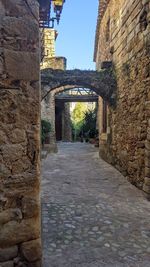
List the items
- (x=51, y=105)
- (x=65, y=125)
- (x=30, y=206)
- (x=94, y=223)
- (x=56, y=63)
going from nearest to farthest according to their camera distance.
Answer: (x=30, y=206)
(x=94, y=223)
(x=51, y=105)
(x=56, y=63)
(x=65, y=125)

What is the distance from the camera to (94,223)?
12.7 ft

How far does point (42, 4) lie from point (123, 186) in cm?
447

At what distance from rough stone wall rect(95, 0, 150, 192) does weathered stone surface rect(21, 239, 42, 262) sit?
3.59 m

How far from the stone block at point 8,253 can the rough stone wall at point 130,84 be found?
3.75 m

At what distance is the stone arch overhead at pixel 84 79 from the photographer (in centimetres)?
880

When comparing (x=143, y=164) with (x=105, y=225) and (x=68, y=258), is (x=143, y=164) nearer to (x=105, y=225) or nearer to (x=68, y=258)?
(x=105, y=225)

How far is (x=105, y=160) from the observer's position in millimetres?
9938

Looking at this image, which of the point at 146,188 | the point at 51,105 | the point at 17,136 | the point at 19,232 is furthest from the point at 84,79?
the point at 19,232

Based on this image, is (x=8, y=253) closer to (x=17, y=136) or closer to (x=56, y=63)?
(x=17, y=136)

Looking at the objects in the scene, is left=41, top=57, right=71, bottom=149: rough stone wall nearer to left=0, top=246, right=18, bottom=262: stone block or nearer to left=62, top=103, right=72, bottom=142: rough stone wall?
left=62, top=103, right=72, bottom=142: rough stone wall

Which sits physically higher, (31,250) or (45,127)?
(45,127)

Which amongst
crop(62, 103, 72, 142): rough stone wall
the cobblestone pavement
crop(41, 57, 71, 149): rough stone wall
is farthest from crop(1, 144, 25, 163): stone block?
crop(62, 103, 72, 142): rough stone wall

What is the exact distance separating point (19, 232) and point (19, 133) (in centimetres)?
80

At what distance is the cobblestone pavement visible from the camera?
2.91 m
